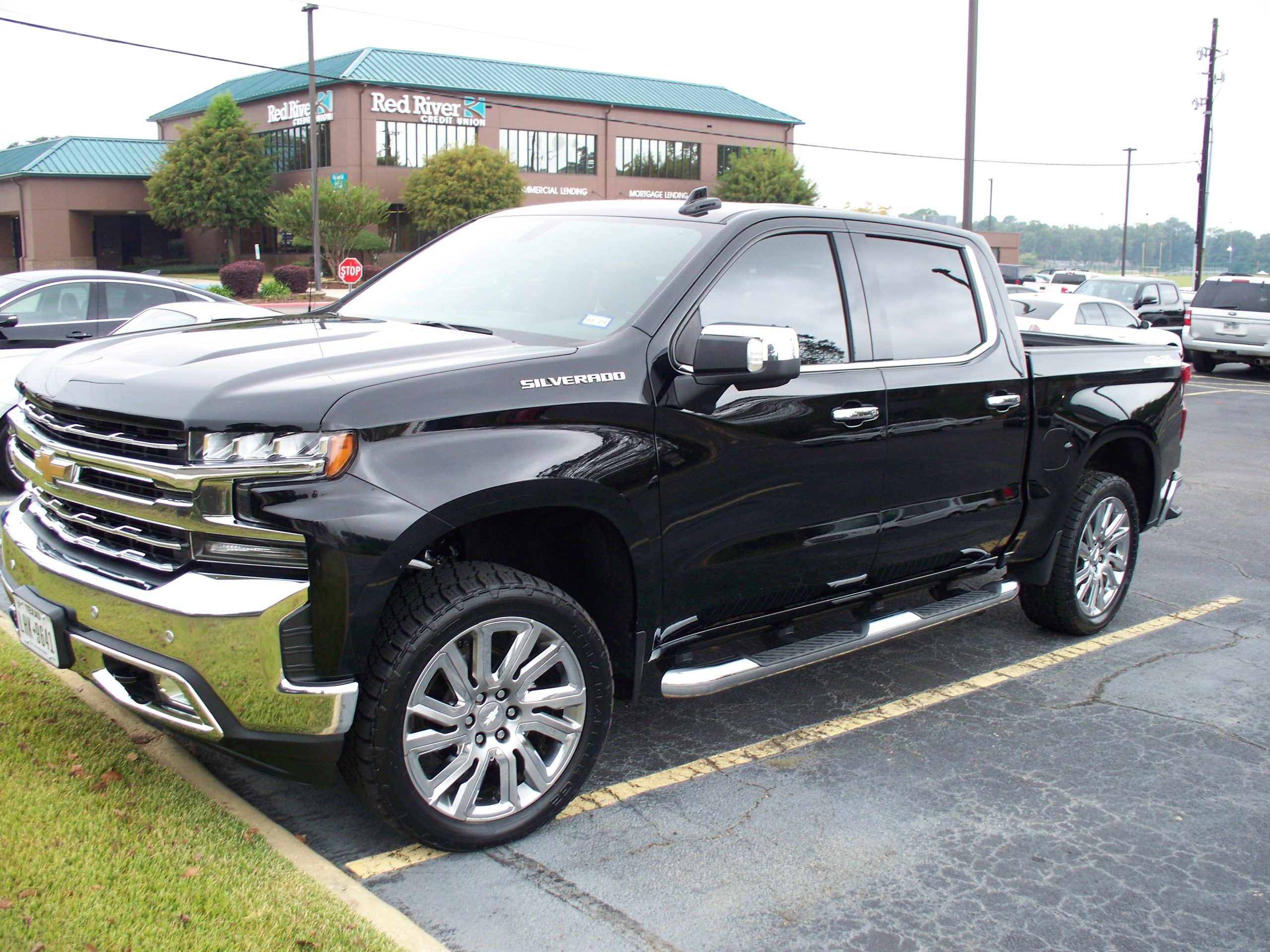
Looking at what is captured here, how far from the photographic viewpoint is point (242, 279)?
3912 centimetres

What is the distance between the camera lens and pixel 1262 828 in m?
3.89

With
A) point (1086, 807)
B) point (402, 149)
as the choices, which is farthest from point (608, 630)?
point (402, 149)

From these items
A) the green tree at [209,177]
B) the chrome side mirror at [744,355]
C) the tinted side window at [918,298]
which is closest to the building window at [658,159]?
the green tree at [209,177]

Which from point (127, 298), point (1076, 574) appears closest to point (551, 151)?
point (127, 298)

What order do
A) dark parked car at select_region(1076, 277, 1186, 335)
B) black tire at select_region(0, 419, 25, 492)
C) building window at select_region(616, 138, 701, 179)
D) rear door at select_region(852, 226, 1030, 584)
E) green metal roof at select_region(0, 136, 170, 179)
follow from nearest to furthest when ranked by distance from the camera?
rear door at select_region(852, 226, 1030, 584) → black tire at select_region(0, 419, 25, 492) → dark parked car at select_region(1076, 277, 1186, 335) → green metal roof at select_region(0, 136, 170, 179) → building window at select_region(616, 138, 701, 179)

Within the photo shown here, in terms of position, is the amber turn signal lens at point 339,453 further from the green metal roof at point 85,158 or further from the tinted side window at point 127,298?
the green metal roof at point 85,158

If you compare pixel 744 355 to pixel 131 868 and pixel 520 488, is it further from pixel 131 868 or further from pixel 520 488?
pixel 131 868

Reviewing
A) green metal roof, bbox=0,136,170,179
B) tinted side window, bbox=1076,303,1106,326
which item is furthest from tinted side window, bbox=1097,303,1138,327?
green metal roof, bbox=0,136,170,179

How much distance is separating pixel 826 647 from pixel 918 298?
1566 millimetres

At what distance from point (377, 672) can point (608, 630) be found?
0.93 metres

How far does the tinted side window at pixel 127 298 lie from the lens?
9617 millimetres

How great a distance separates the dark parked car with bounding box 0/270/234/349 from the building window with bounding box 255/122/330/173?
59.8 meters

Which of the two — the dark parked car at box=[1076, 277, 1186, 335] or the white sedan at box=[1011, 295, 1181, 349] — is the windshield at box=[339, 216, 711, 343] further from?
the dark parked car at box=[1076, 277, 1186, 335]

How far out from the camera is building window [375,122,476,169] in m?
66.0
